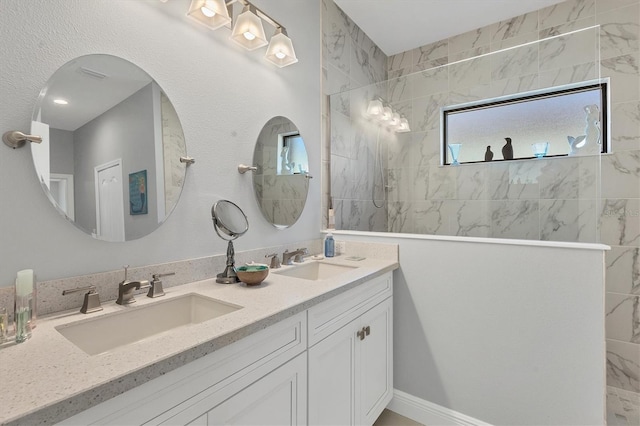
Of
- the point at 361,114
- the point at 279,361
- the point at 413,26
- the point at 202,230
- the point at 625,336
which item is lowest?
the point at 625,336

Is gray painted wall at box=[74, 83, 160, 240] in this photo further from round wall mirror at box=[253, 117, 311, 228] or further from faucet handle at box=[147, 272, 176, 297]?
round wall mirror at box=[253, 117, 311, 228]

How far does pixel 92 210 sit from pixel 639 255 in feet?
10.5

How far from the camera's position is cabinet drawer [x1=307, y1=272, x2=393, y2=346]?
123cm

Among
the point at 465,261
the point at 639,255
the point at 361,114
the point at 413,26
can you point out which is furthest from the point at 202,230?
the point at 639,255

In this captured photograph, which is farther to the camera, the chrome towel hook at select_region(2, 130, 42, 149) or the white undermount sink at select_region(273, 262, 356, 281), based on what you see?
the white undermount sink at select_region(273, 262, 356, 281)

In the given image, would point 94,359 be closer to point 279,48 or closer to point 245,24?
point 245,24

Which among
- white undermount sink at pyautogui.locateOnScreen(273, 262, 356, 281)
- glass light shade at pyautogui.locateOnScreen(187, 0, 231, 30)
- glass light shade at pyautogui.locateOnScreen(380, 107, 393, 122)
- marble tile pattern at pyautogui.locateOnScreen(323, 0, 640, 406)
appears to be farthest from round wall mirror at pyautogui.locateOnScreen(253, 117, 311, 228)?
glass light shade at pyautogui.locateOnScreen(380, 107, 393, 122)

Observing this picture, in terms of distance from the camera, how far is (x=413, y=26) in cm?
267

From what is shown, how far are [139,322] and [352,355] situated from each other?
3.11 ft

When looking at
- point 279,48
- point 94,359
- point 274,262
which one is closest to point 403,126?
point 279,48

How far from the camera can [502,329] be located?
1.61 meters

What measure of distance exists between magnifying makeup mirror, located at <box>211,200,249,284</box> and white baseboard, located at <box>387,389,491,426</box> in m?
1.35

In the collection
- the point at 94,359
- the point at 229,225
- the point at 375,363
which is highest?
the point at 229,225

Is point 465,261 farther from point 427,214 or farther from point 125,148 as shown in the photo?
point 125,148
